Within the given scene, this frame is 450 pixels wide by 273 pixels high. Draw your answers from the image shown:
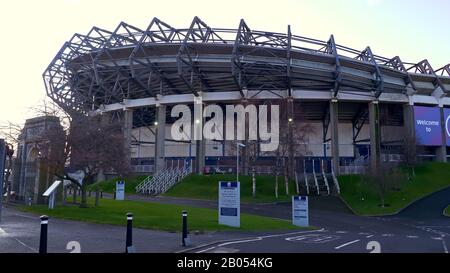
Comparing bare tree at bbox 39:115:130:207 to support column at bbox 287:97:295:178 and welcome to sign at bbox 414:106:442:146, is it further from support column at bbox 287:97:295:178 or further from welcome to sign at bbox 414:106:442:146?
welcome to sign at bbox 414:106:442:146

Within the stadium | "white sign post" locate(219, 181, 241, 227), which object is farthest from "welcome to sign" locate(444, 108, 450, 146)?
"white sign post" locate(219, 181, 241, 227)

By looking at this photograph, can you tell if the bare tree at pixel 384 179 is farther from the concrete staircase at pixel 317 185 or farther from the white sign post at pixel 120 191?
the white sign post at pixel 120 191

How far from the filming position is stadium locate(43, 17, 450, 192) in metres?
47.8

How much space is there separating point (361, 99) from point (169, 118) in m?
30.5

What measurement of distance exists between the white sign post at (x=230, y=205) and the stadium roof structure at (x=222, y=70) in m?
28.5

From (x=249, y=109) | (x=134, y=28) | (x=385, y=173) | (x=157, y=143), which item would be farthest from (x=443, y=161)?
(x=134, y=28)

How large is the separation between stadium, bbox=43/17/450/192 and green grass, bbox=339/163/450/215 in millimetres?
2616

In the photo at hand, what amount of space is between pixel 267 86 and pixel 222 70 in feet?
22.1

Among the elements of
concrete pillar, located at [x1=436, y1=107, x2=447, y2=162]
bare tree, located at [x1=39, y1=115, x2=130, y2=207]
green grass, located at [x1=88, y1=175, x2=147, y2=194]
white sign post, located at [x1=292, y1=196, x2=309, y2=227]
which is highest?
concrete pillar, located at [x1=436, y1=107, x2=447, y2=162]

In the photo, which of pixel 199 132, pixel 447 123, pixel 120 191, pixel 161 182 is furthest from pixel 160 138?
pixel 447 123

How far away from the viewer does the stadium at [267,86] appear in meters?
47.8

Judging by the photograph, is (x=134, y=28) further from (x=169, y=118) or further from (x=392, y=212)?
(x=392, y=212)

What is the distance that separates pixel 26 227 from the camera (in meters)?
13.9

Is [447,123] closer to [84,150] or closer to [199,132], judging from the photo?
[199,132]
